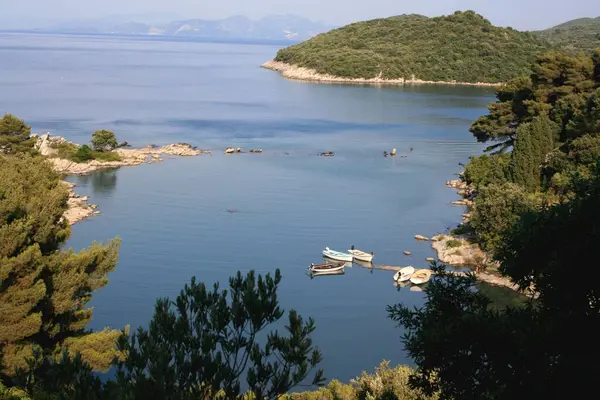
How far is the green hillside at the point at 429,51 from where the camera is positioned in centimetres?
8856

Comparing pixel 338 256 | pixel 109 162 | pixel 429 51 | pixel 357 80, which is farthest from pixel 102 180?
pixel 429 51

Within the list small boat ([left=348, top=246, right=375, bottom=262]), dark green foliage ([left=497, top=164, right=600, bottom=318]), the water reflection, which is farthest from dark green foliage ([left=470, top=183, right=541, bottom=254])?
the water reflection

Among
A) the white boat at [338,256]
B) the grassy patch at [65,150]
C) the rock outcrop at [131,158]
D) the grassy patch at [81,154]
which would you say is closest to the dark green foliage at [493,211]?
the white boat at [338,256]

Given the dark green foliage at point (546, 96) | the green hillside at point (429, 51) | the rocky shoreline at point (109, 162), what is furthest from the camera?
the green hillside at point (429, 51)

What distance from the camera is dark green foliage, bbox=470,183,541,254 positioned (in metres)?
20.8

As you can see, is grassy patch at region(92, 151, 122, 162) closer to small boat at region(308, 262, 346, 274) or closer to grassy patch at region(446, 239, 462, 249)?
small boat at region(308, 262, 346, 274)

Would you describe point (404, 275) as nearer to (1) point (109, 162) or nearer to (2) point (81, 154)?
(1) point (109, 162)

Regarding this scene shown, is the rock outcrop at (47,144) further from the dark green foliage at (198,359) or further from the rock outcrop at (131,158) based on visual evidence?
the dark green foliage at (198,359)

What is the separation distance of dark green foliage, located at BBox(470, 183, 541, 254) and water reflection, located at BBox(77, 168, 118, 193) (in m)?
18.0

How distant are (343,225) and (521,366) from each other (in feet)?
70.8

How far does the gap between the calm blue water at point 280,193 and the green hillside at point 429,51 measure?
1747cm

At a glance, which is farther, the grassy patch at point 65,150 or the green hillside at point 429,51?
the green hillside at point 429,51

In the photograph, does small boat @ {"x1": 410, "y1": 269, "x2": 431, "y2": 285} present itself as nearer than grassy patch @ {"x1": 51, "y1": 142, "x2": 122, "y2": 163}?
Yes

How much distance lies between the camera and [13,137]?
99.6 feet
